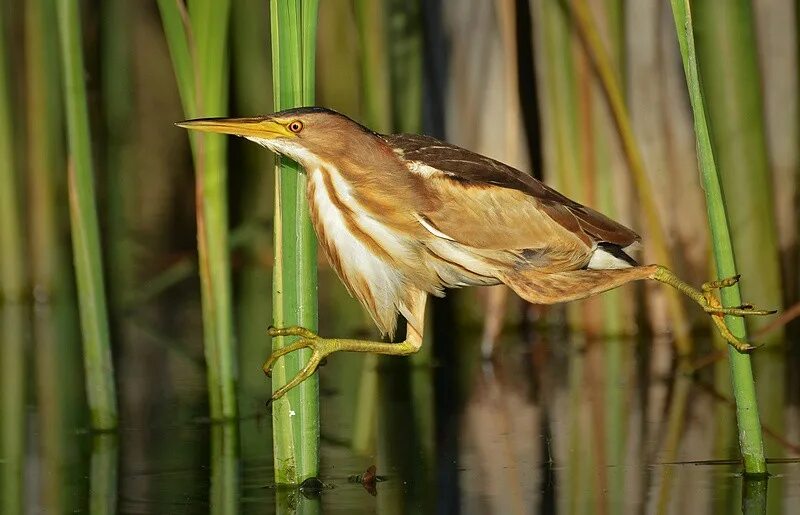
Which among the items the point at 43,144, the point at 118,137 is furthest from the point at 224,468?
the point at 118,137

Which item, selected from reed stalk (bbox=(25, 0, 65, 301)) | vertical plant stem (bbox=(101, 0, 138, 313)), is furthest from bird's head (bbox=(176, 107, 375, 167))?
vertical plant stem (bbox=(101, 0, 138, 313))

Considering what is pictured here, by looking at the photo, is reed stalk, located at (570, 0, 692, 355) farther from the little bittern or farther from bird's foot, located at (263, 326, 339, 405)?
bird's foot, located at (263, 326, 339, 405)

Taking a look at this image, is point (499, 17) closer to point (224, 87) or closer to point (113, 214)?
point (224, 87)

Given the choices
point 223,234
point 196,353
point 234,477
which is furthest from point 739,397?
point 196,353

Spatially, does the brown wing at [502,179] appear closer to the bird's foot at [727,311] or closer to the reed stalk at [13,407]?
the bird's foot at [727,311]

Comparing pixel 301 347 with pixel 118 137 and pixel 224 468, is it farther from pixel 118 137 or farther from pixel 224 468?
pixel 118 137

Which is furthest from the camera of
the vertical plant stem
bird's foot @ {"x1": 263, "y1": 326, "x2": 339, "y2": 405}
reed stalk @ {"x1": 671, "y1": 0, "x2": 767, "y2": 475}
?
the vertical plant stem

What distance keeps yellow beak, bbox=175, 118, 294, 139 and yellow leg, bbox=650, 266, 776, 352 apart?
80cm

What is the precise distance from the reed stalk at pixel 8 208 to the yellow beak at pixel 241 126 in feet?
6.92

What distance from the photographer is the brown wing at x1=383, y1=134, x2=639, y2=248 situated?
2740 mm

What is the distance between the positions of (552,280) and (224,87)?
0.85m

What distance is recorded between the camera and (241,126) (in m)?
2.54

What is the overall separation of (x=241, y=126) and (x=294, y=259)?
25cm

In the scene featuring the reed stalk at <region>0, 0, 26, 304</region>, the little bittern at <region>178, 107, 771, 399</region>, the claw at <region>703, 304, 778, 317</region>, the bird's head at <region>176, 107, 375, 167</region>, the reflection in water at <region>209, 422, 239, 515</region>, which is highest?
the reed stalk at <region>0, 0, 26, 304</region>
